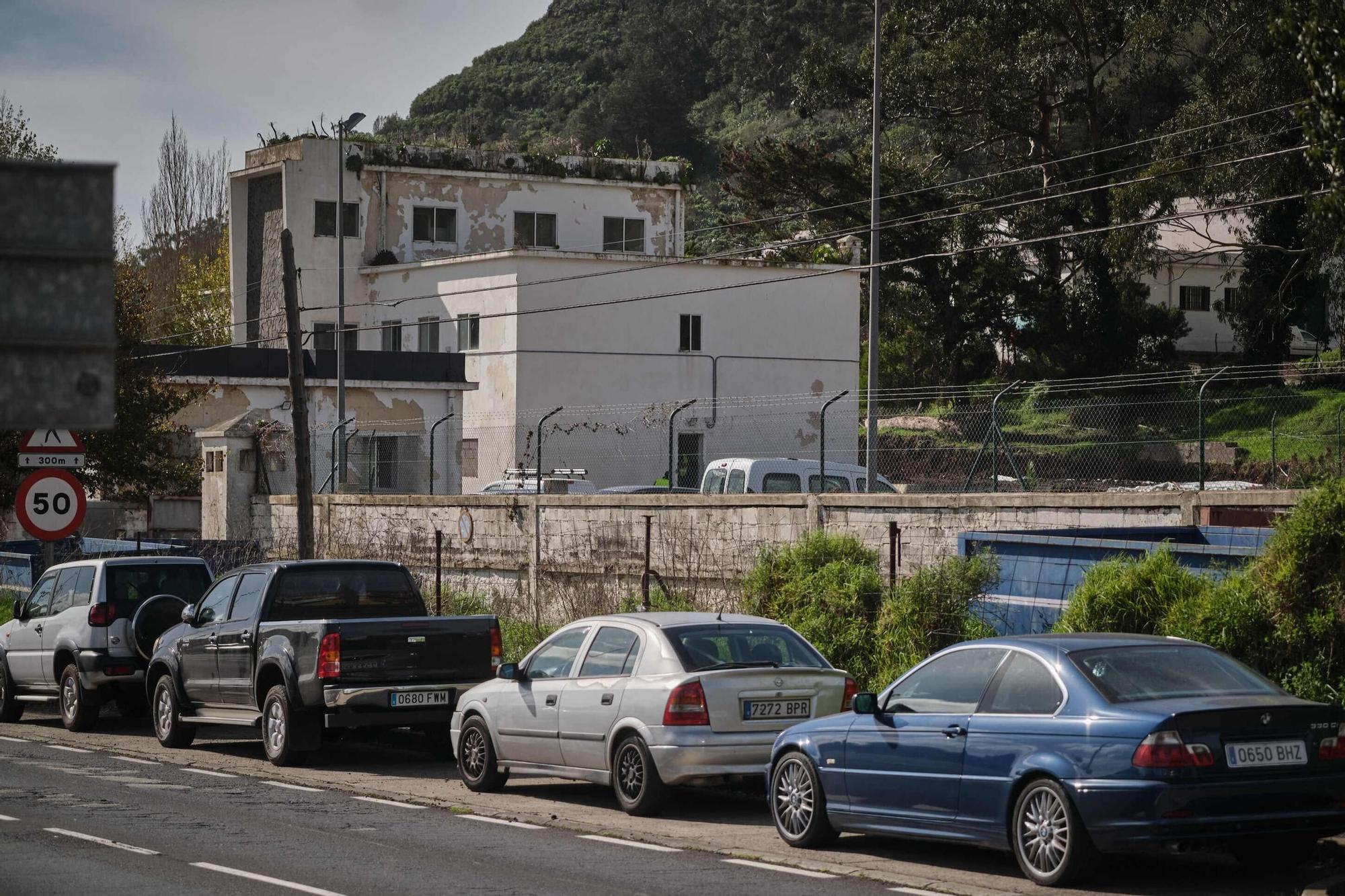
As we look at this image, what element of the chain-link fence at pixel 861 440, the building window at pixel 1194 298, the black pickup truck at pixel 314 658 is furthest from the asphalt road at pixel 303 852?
the building window at pixel 1194 298

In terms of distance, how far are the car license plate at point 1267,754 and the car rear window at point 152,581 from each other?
1395 centimetres

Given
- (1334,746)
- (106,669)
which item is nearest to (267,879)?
(1334,746)

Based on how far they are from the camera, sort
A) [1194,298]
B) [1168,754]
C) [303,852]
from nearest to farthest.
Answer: [1168,754] < [303,852] < [1194,298]

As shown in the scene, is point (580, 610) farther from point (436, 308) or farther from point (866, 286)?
point (866, 286)

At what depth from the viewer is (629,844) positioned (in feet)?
38.6

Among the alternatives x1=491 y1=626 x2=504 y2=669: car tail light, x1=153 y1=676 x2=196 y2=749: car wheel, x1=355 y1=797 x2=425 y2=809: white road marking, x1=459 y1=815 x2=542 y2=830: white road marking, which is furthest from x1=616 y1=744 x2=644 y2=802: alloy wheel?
x1=153 y1=676 x2=196 y2=749: car wheel

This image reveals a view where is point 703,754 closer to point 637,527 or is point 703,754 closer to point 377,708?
point 377,708

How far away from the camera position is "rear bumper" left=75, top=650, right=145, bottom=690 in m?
19.6

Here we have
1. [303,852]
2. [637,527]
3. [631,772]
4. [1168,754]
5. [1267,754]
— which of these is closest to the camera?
[1168,754]

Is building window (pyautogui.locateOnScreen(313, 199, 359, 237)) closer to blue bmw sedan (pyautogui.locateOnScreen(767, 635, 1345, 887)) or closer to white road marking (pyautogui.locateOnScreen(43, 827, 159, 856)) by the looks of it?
white road marking (pyautogui.locateOnScreen(43, 827, 159, 856))

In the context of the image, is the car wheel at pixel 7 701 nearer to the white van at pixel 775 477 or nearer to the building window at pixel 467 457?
the white van at pixel 775 477

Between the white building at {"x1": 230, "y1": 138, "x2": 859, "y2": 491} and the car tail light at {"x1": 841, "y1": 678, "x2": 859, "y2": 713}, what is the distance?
29093mm

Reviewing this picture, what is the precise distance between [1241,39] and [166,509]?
104 feet

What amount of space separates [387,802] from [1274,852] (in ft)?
23.0
